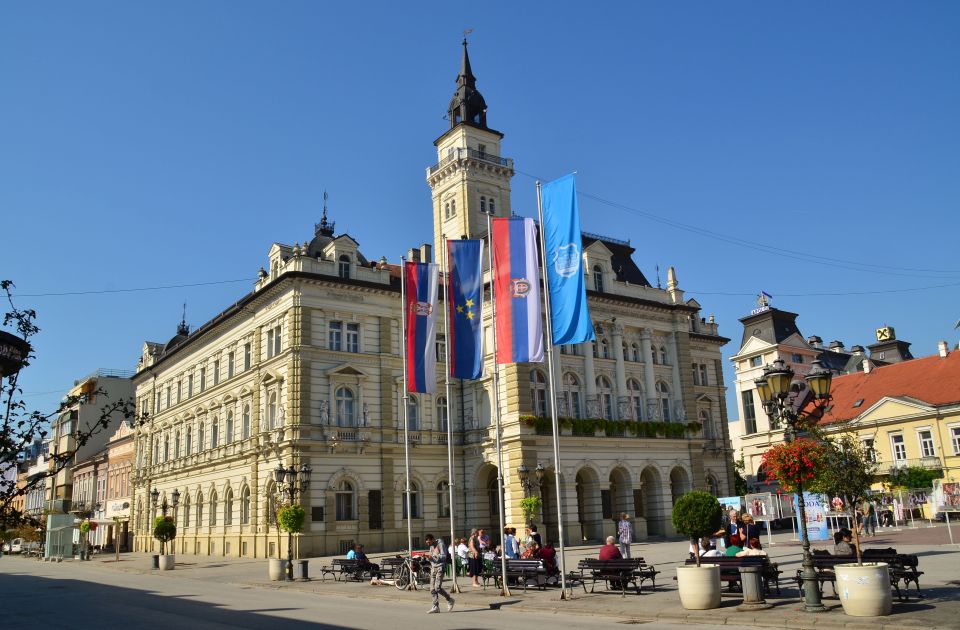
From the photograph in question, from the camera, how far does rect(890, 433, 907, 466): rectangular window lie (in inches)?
2305

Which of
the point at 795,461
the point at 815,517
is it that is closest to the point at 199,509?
the point at 815,517

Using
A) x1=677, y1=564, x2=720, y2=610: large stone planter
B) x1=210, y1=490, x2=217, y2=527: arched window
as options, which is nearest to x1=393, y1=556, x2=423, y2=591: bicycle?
x1=677, y1=564, x2=720, y2=610: large stone planter

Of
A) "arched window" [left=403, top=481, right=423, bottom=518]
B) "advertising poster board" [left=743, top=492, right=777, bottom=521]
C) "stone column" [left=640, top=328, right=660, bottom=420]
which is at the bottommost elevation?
"advertising poster board" [left=743, top=492, right=777, bottom=521]

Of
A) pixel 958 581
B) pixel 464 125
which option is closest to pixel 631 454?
pixel 464 125

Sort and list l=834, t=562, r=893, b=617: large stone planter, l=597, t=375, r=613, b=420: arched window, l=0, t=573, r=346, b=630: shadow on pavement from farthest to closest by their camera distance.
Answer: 1. l=597, t=375, r=613, b=420: arched window
2. l=0, t=573, r=346, b=630: shadow on pavement
3. l=834, t=562, r=893, b=617: large stone planter

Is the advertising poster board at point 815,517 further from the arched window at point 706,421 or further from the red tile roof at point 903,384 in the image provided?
the arched window at point 706,421

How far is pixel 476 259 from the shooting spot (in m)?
27.2

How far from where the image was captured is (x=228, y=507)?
4919 centimetres

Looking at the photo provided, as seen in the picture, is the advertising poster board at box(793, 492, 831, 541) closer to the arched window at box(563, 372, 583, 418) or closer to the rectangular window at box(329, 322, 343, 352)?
the arched window at box(563, 372, 583, 418)

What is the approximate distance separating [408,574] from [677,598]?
10.1 meters

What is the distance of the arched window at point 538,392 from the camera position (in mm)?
46281

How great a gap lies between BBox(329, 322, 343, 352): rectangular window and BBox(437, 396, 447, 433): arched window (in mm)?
7213

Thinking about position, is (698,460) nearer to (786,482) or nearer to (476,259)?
(476,259)

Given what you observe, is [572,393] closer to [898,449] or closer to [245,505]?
[245,505]
